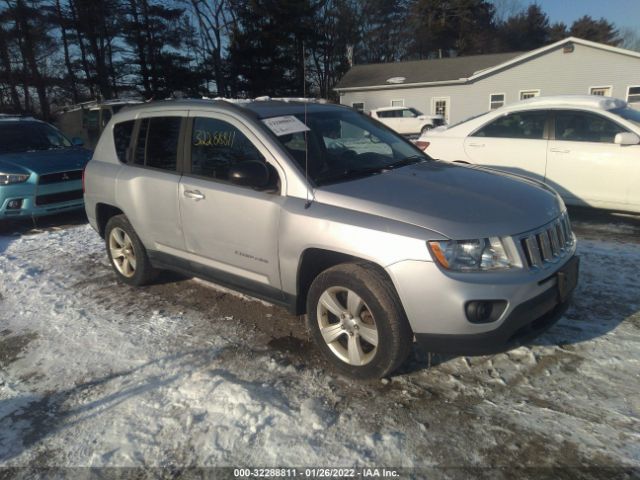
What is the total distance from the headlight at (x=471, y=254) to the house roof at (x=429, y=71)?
89.7ft

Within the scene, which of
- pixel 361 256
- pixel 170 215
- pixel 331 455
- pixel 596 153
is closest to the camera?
pixel 331 455

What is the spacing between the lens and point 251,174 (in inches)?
126

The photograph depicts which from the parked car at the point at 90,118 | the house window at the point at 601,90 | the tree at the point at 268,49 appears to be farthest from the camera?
the tree at the point at 268,49

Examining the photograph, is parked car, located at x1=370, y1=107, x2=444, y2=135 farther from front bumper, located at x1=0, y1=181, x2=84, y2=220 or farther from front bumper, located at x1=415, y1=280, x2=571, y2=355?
front bumper, located at x1=415, y1=280, x2=571, y2=355

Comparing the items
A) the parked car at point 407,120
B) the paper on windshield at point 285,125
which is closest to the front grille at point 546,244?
the paper on windshield at point 285,125

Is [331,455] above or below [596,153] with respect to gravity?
below

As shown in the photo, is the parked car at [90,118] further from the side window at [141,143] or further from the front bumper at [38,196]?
the side window at [141,143]

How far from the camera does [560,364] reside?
318 centimetres

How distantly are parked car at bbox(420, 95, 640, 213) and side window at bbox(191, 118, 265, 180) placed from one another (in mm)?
4543

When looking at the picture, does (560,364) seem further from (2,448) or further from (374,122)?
(2,448)

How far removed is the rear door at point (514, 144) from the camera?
21.5 feet

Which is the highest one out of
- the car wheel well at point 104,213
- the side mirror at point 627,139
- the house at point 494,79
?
the house at point 494,79

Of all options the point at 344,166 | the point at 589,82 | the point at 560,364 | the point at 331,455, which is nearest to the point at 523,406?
the point at 560,364

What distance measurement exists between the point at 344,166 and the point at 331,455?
1979 mm
